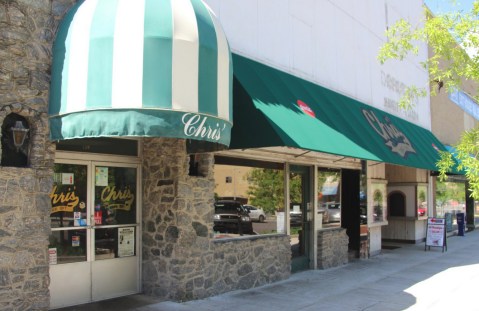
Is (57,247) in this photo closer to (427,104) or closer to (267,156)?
(267,156)

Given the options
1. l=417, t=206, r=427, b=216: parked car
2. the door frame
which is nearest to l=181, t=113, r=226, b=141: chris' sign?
the door frame

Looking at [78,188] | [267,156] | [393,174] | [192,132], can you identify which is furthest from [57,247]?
[393,174]

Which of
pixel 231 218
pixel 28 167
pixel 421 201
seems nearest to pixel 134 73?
pixel 28 167

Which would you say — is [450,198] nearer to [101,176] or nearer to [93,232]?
[101,176]

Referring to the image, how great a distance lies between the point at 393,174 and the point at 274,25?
9.96 meters

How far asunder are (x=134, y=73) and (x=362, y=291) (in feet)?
20.7

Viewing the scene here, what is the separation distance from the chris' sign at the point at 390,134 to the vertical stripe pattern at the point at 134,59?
7595 mm

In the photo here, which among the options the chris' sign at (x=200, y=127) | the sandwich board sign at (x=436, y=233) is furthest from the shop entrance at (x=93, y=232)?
the sandwich board sign at (x=436, y=233)

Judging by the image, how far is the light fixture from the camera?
230 inches

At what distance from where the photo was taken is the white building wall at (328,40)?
30.9 feet

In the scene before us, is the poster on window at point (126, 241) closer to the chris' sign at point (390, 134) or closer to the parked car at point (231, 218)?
the parked car at point (231, 218)

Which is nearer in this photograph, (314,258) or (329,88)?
(314,258)

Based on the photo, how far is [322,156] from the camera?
11.8 m

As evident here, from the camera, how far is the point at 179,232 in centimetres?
755
